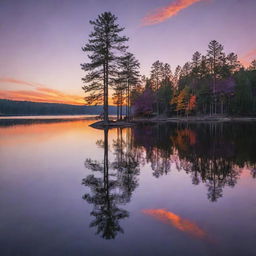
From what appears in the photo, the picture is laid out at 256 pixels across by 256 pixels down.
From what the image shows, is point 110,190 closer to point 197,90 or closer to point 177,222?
point 177,222

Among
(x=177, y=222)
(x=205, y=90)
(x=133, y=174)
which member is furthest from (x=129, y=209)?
(x=205, y=90)

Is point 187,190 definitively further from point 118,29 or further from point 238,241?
point 118,29

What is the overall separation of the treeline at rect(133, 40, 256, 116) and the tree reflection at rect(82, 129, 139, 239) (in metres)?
53.5

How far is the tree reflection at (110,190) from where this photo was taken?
4.16 metres

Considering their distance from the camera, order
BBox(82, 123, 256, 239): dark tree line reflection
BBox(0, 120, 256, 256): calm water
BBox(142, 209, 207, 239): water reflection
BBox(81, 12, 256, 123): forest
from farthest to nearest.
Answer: BBox(81, 12, 256, 123): forest, BBox(82, 123, 256, 239): dark tree line reflection, BBox(142, 209, 207, 239): water reflection, BBox(0, 120, 256, 256): calm water

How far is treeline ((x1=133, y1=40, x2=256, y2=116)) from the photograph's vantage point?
59.9m

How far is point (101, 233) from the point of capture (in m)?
3.82

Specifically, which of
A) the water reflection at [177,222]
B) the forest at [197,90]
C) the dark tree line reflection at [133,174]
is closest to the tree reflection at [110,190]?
the dark tree line reflection at [133,174]

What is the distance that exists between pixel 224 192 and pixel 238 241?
2.56 m

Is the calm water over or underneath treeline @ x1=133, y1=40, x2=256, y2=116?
underneath

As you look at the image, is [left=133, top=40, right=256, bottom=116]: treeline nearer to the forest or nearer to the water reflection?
the forest

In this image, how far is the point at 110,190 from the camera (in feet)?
19.8

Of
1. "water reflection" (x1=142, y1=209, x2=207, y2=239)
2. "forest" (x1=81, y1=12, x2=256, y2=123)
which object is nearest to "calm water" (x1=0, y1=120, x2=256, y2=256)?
"water reflection" (x1=142, y1=209, x2=207, y2=239)

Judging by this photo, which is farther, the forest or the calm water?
the forest
